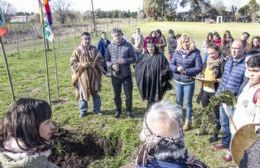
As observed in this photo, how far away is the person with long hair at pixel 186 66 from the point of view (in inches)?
221

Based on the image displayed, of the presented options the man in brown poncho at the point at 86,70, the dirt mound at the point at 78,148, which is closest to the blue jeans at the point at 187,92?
the dirt mound at the point at 78,148

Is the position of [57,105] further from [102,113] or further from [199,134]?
[199,134]

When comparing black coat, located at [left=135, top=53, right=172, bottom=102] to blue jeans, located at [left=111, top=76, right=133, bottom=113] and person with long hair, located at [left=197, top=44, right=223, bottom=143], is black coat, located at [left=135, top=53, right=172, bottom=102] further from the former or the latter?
person with long hair, located at [left=197, top=44, right=223, bottom=143]

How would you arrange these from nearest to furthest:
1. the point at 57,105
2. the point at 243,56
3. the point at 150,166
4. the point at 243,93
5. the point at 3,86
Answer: the point at 150,166, the point at 243,93, the point at 243,56, the point at 57,105, the point at 3,86

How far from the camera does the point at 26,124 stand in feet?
6.71

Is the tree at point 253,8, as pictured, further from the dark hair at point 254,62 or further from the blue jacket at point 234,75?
the dark hair at point 254,62

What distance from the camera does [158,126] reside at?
87.4 inches

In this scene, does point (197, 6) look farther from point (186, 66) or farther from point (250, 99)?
point (250, 99)

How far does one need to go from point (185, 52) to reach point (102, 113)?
7.84ft

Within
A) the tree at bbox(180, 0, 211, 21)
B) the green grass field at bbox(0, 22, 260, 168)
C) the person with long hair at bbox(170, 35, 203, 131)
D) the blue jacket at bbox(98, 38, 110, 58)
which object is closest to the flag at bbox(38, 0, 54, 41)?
the green grass field at bbox(0, 22, 260, 168)

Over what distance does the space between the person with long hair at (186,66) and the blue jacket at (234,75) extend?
85 centimetres

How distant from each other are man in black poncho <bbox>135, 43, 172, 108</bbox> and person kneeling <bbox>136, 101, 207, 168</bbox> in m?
3.86

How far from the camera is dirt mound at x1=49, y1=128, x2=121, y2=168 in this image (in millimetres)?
5430

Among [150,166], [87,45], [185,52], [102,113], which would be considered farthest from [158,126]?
[102,113]
